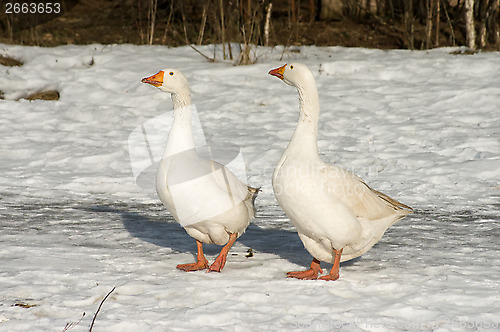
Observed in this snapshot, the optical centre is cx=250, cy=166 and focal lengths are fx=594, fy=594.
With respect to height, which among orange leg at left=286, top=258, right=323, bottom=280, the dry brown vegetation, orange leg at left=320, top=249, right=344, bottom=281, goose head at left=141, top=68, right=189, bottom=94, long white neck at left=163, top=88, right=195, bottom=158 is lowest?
orange leg at left=286, top=258, right=323, bottom=280

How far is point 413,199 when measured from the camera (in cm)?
732

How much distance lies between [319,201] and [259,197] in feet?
11.3

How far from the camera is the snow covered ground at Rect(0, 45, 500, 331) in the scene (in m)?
3.97

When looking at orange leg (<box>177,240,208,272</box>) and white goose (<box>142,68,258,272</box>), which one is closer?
white goose (<box>142,68,258,272</box>)

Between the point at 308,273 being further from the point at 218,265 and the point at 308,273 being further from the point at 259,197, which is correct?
the point at 259,197

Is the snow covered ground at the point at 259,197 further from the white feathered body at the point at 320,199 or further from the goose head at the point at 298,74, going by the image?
the goose head at the point at 298,74

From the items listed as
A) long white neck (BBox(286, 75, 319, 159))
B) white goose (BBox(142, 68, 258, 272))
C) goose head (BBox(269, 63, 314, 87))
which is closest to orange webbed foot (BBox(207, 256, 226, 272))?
white goose (BBox(142, 68, 258, 272))

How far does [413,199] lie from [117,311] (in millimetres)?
4530

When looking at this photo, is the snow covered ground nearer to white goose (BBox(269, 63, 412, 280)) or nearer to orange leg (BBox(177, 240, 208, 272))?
orange leg (BBox(177, 240, 208, 272))

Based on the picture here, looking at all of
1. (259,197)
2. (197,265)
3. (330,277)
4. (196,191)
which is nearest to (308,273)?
(330,277)

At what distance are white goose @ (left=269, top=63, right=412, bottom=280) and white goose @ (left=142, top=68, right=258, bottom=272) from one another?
1.58 ft

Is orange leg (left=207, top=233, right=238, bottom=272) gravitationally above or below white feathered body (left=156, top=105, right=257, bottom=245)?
below

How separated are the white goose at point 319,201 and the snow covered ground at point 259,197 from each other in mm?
311

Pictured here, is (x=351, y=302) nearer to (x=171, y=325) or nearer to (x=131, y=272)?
(x=171, y=325)
